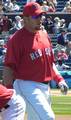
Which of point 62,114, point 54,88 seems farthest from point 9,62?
point 54,88

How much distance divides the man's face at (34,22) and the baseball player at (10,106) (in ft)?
3.45

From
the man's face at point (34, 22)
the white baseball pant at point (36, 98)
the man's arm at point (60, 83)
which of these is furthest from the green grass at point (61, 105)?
the man's face at point (34, 22)

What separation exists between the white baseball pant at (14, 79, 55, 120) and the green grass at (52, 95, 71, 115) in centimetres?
589

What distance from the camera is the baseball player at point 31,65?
6.90 m

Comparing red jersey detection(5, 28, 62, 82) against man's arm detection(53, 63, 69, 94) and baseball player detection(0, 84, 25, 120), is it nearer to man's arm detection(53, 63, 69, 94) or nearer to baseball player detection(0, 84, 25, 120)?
man's arm detection(53, 63, 69, 94)

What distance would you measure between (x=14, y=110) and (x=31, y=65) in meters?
0.93

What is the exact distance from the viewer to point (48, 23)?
86.4 feet

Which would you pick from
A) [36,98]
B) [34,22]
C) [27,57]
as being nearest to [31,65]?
[27,57]

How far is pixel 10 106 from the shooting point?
6.21 meters

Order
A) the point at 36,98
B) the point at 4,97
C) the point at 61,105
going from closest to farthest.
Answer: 1. the point at 4,97
2. the point at 36,98
3. the point at 61,105

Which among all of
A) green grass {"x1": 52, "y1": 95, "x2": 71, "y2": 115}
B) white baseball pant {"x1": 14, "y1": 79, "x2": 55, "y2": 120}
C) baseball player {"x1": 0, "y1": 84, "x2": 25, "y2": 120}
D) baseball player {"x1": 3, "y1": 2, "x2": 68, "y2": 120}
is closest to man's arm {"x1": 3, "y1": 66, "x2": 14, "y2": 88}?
baseball player {"x1": 3, "y1": 2, "x2": 68, "y2": 120}

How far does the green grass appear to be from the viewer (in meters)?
13.3

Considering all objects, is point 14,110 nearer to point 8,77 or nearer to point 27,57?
point 8,77

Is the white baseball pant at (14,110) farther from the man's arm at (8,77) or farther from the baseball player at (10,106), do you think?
the man's arm at (8,77)
